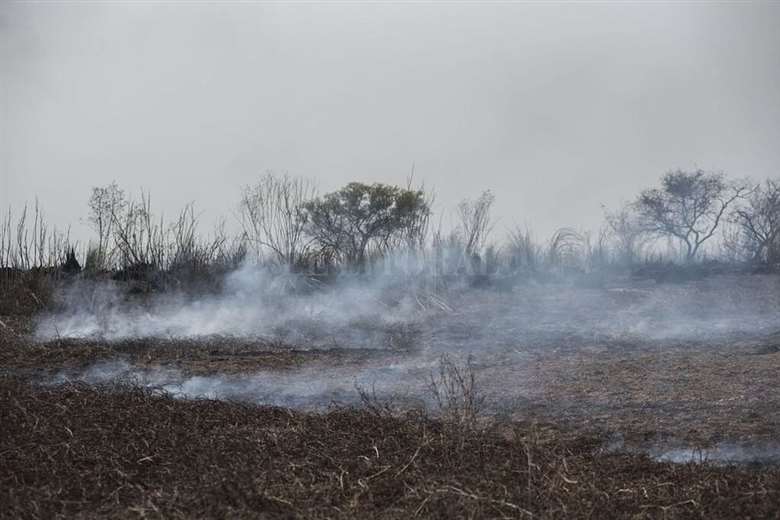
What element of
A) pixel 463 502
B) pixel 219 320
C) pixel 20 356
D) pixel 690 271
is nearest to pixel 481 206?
pixel 690 271

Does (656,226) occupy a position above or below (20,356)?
above

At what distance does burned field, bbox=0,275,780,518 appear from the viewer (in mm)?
5375

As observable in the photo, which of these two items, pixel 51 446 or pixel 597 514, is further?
pixel 51 446

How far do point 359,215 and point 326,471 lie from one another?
2026 cm

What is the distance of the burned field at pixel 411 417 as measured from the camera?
212 inches

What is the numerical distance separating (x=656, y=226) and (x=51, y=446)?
1949 centimetres

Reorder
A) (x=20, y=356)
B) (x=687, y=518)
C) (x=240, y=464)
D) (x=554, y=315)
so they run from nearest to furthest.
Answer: (x=687, y=518) → (x=240, y=464) → (x=20, y=356) → (x=554, y=315)

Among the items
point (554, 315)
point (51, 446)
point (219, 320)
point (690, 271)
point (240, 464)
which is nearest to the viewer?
point (240, 464)

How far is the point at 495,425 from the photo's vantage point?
7.98 metres

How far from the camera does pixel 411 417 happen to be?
297 inches

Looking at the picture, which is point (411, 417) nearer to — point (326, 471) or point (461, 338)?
point (326, 471)

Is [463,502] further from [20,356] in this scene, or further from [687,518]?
[20,356]

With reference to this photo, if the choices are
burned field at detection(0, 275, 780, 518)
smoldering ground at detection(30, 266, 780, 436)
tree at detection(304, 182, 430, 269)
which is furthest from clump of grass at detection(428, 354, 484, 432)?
tree at detection(304, 182, 430, 269)

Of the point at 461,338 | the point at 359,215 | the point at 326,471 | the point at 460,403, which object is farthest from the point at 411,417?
the point at 359,215
